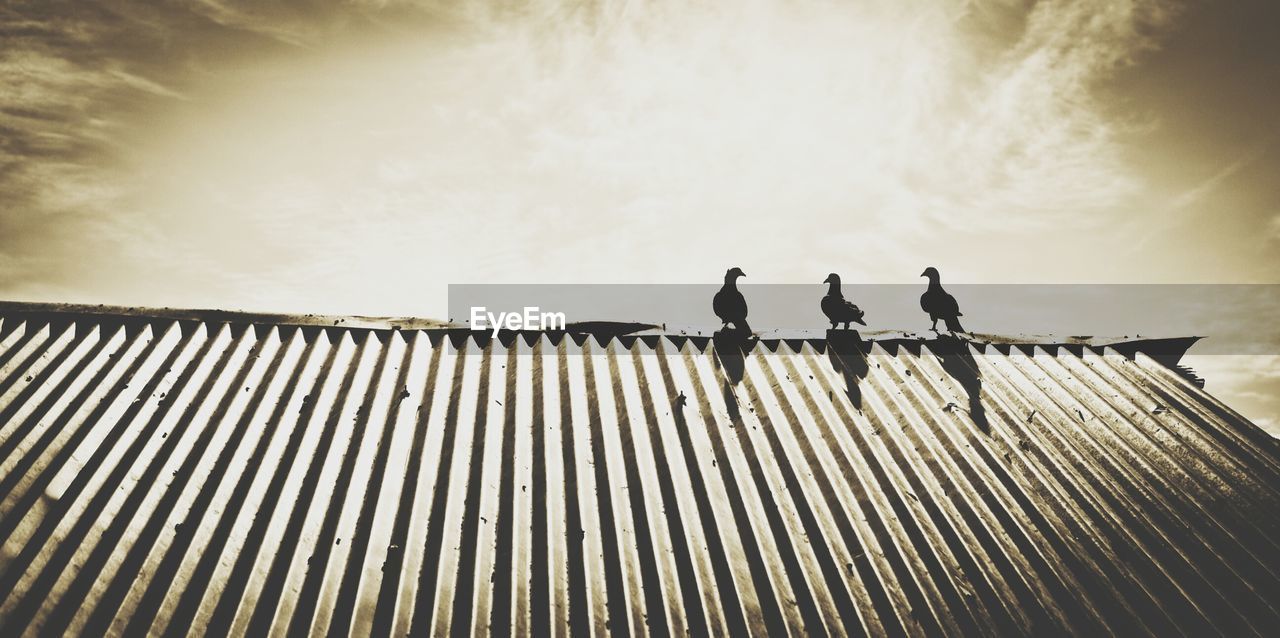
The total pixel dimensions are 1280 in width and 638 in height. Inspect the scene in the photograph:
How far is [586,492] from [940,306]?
5049 mm

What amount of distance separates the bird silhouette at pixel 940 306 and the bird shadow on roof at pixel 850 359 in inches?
43.4

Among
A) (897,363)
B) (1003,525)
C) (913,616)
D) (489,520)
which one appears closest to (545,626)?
(489,520)

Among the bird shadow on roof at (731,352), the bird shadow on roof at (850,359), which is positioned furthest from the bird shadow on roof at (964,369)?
the bird shadow on roof at (731,352)

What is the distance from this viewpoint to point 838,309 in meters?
6.36

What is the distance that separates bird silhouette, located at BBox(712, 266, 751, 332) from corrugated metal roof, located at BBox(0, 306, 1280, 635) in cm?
57

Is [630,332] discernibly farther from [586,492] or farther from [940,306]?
[940,306]

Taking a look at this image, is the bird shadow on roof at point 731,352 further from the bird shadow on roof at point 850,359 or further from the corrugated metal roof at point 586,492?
the bird shadow on roof at point 850,359

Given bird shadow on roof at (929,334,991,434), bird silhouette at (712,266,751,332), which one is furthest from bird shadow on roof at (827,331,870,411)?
bird silhouette at (712,266,751,332)

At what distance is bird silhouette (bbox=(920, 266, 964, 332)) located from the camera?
663 cm

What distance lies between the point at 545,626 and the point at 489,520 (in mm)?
849

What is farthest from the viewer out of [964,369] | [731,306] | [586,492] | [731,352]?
[731,306]

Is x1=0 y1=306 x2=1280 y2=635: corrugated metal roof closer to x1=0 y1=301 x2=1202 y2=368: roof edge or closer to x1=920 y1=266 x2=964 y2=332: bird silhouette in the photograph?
x1=0 y1=301 x2=1202 y2=368: roof edge

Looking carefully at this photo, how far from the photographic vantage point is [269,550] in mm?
3459

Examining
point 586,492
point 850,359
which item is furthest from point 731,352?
point 586,492
